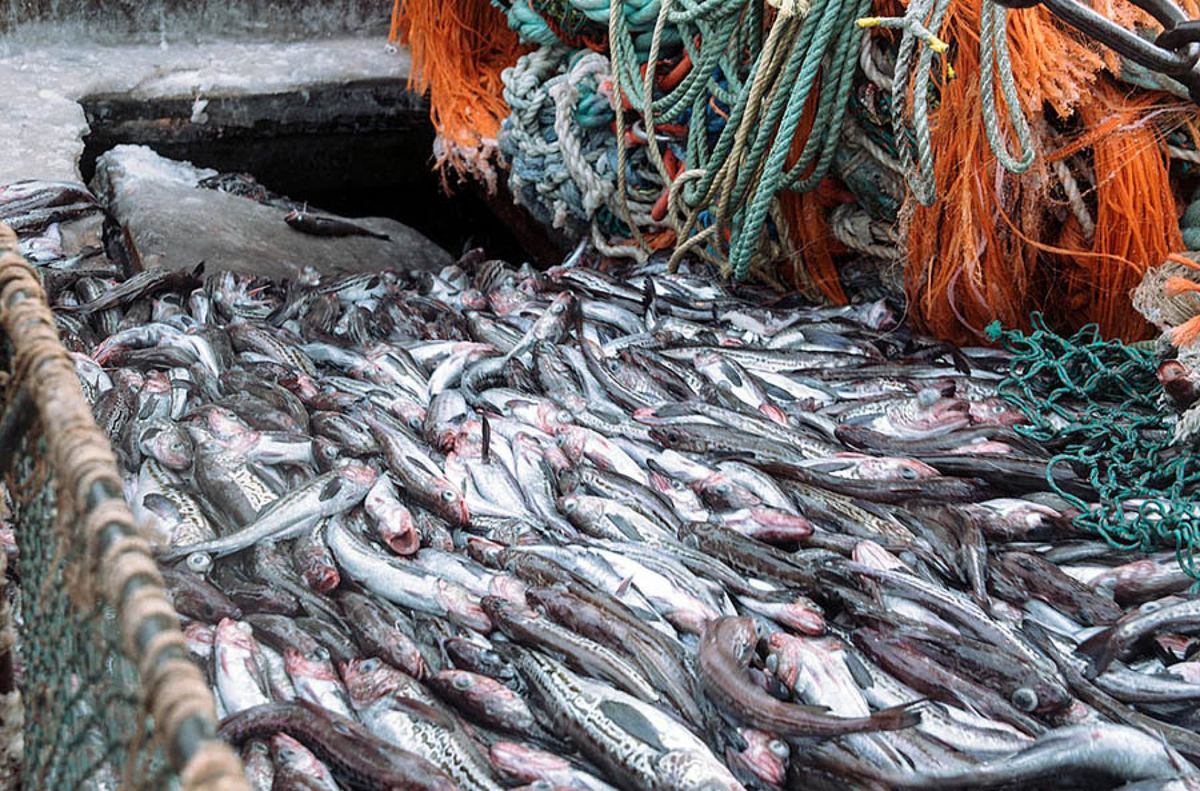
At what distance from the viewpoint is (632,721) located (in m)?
2.20

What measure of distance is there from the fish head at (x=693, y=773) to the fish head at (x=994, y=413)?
193cm

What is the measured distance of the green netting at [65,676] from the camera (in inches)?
46.1

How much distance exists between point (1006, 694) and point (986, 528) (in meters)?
0.73

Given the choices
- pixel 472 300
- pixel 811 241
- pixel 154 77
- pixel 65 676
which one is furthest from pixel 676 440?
pixel 154 77

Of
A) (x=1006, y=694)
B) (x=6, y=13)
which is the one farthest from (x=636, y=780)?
(x=6, y=13)

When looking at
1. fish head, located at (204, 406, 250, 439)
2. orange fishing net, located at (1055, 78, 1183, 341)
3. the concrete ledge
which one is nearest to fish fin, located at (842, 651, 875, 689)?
fish head, located at (204, 406, 250, 439)

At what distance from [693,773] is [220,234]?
181 inches

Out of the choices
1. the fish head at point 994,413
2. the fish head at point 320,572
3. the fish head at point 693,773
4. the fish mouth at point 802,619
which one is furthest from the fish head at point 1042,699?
the fish head at point 320,572

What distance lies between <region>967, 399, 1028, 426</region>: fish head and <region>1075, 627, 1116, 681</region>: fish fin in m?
1.16

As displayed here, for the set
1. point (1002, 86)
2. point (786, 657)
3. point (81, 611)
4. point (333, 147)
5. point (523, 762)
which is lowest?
point (523, 762)

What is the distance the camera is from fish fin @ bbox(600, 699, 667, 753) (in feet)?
7.09

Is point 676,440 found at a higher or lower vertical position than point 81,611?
lower

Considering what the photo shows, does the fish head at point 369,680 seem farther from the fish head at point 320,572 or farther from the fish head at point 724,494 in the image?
the fish head at point 724,494

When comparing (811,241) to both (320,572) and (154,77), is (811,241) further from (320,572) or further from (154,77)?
(154,77)
